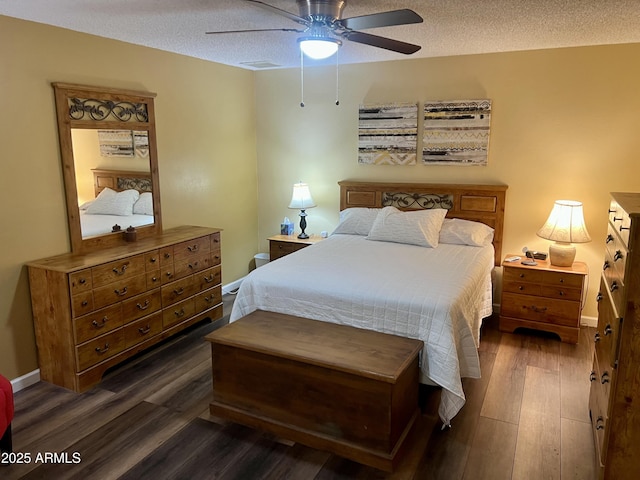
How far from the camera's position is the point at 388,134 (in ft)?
15.0

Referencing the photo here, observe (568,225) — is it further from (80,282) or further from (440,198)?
(80,282)

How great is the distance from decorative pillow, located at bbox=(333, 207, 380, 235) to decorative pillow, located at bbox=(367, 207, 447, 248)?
0.10 metres

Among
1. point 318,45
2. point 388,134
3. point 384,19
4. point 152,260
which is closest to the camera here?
point 384,19

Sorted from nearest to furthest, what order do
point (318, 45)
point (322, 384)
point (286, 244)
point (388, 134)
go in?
1. point (322, 384)
2. point (318, 45)
3. point (388, 134)
4. point (286, 244)

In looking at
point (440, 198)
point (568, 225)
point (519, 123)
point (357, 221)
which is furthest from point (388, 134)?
point (568, 225)

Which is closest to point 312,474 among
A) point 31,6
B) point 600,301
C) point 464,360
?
point 464,360

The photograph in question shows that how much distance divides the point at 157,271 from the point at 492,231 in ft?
9.43

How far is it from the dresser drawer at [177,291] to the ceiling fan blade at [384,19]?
2350 millimetres

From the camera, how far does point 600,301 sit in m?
2.53

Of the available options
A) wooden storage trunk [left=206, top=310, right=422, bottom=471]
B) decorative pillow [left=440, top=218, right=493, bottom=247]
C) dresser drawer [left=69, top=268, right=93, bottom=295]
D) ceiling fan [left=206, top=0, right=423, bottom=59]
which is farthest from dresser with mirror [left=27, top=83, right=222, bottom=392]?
decorative pillow [left=440, top=218, right=493, bottom=247]

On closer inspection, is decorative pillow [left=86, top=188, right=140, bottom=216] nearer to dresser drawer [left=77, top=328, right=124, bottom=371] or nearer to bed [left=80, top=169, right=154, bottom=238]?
bed [left=80, top=169, right=154, bottom=238]

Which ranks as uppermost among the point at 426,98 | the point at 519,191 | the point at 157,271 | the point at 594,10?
the point at 594,10

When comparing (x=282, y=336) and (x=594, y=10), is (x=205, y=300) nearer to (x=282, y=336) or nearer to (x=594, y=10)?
(x=282, y=336)

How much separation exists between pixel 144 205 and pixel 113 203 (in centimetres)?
34
